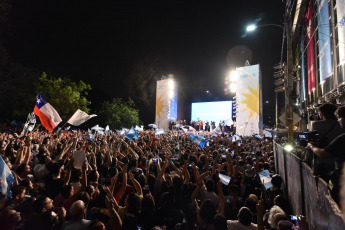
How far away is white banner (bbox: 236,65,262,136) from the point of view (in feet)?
78.3

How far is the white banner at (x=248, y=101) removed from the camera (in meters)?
23.9

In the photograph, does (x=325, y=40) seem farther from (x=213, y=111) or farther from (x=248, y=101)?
(x=213, y=111)

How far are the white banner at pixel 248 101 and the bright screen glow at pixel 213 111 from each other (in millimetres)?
8907

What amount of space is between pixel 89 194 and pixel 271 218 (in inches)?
112

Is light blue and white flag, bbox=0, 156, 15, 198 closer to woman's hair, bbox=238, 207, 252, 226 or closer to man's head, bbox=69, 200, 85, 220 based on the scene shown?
man's head, bbox=69, 200, 85, 220

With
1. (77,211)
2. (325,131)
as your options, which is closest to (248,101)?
(325,131)

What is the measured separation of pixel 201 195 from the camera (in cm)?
443

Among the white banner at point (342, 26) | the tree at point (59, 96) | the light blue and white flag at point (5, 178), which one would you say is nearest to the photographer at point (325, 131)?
the light blue and white flag at point (5, 178)

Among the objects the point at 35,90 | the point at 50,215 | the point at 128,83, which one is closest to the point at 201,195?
the point at 50,215

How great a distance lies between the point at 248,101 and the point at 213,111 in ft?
36.8

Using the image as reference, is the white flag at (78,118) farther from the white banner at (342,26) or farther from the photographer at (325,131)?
the white banner at (342,26)

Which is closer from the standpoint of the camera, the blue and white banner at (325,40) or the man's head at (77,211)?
the man's head at (77,211)

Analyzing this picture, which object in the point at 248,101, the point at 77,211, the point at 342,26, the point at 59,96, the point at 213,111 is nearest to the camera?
the point at 77,211

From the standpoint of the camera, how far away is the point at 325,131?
3.90m
